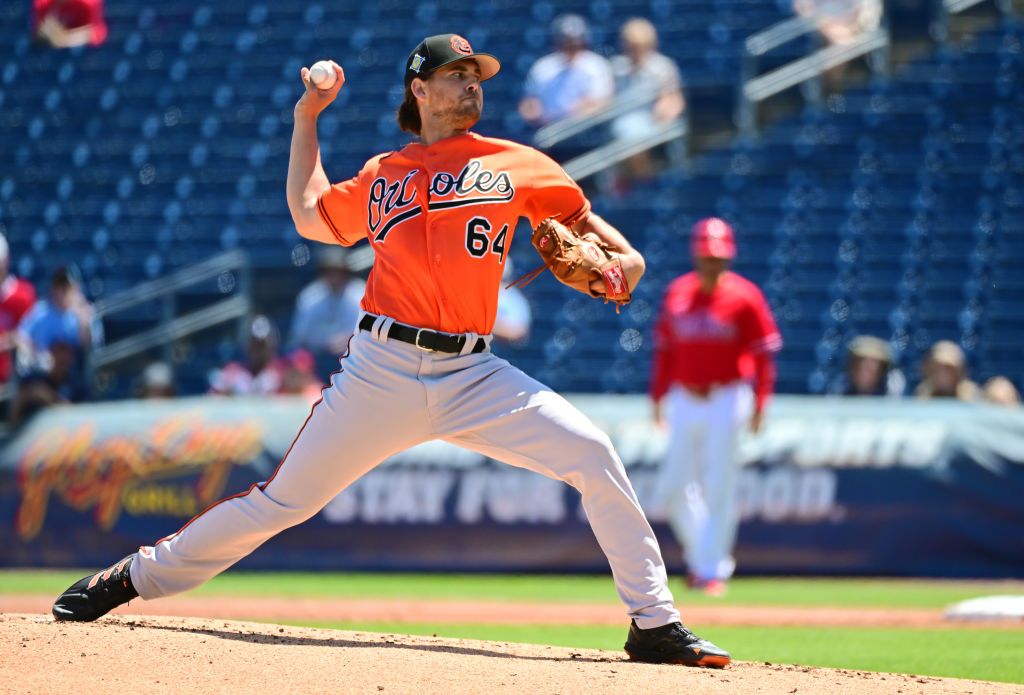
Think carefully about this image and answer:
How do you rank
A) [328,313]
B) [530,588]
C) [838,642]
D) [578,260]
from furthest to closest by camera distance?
[328,313]
[530,588]
[838,642]
[578,260]

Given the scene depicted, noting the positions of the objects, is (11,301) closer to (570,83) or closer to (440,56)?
(570,83)

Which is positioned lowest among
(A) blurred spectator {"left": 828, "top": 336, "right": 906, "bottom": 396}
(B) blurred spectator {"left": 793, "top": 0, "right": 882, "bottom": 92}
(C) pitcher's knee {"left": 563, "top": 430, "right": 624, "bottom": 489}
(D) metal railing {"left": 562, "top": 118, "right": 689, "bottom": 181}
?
(C) pitcher's knee {"left": 563, "top": 430, "right": 624, "bottom": 489}

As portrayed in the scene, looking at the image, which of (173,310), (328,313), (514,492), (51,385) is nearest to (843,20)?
(328,313)

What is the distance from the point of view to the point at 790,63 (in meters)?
12.9

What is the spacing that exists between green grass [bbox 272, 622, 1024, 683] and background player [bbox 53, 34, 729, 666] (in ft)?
3.73

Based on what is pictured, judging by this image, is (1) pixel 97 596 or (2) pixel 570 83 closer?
(1) pixel 97 596

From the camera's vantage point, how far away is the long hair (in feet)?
14.5

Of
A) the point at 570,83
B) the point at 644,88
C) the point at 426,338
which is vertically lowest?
the point at 426,338

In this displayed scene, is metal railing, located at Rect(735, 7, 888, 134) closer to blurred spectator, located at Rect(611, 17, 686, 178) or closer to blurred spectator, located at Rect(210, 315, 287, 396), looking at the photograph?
blurred spectator, located at Rect(611, 17, 686, 178)

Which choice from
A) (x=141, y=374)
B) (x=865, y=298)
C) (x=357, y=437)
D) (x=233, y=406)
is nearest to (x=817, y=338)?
(x=865, y=298)

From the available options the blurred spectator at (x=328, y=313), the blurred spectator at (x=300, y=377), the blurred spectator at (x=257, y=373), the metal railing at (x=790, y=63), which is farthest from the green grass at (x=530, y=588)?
the metal railing at (x=790, y=63)

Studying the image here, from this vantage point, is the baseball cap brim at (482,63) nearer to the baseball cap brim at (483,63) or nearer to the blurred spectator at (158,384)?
the baseball cap brim at (483,63)

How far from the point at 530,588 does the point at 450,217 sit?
15.8ft

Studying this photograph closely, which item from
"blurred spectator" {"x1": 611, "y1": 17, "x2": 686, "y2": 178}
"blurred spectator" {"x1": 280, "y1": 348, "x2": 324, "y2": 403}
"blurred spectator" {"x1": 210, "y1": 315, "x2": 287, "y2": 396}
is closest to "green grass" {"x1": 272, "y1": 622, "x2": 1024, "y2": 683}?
"blurred spectator" {"x1": 280, "y1": 348, "x2": 324, "y2": 403}
